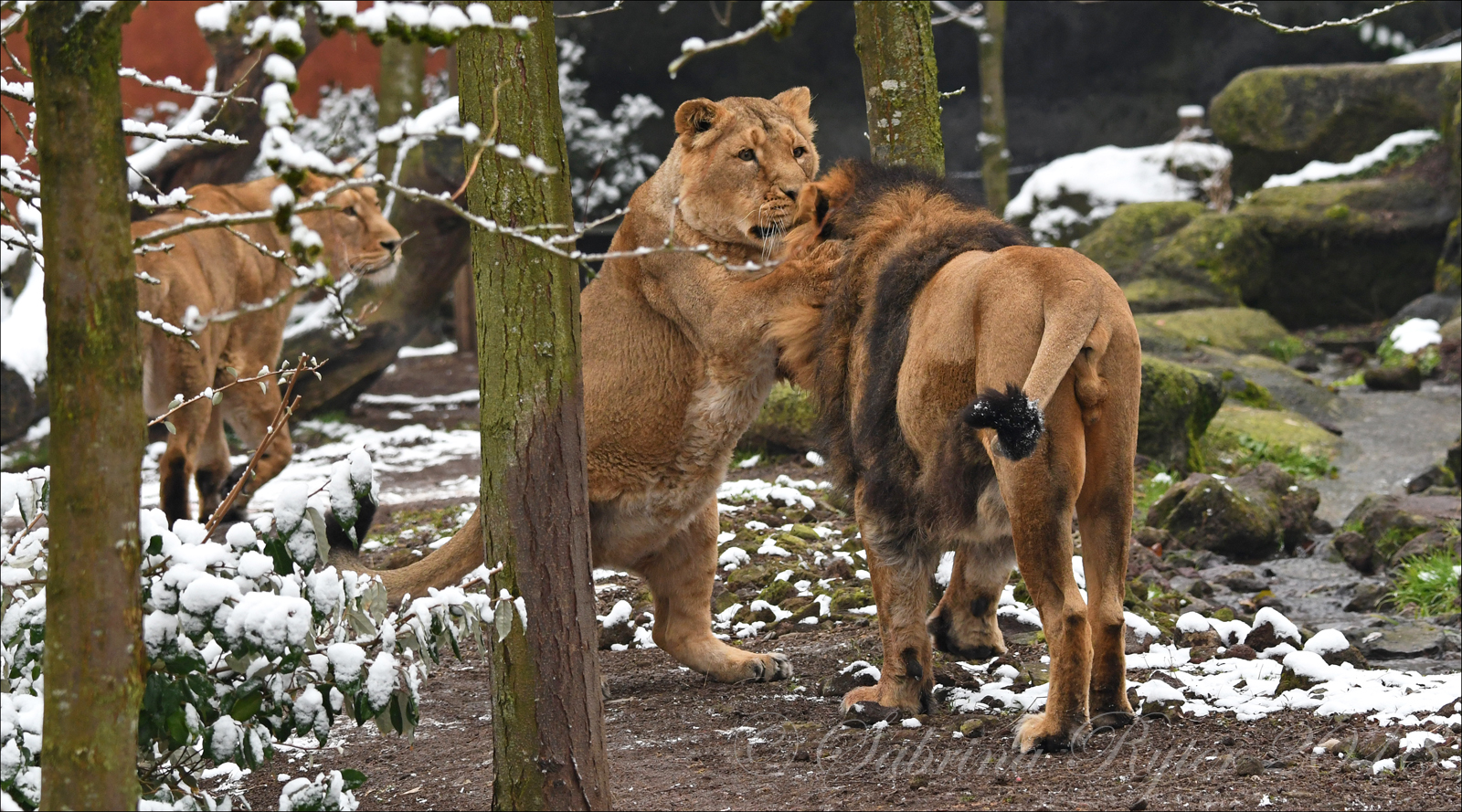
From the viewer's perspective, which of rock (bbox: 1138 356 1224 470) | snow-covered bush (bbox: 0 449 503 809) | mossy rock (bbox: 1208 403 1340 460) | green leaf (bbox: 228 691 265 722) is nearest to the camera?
snow-covered bush (bbox: 0 449 503 809)

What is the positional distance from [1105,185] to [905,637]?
13.2 metres

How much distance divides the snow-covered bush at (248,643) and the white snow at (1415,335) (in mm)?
10893

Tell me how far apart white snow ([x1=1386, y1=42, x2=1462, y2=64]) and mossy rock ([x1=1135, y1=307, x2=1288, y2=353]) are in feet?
14.0

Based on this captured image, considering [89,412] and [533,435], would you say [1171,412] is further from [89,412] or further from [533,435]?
[89,412]

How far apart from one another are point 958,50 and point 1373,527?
12.7 meters

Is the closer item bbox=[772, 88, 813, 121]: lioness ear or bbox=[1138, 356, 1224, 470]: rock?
bbox=[772, 88, 813, 121]: lioness ear

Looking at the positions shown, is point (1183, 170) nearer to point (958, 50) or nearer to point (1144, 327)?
point (958, 50)

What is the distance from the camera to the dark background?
56.4 ft

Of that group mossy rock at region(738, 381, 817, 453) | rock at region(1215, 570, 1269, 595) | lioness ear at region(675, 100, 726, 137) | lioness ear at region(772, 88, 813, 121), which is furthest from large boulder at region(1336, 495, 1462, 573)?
lioness ear at region(675, 100, 726, 137)

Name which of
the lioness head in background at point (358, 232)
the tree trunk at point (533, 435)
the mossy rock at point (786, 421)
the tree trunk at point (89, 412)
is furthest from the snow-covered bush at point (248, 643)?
the lioness head in background at point (358, 232)

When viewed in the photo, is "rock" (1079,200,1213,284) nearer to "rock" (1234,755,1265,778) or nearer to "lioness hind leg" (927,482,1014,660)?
"lioness hind leg" (927,482,1014,660)

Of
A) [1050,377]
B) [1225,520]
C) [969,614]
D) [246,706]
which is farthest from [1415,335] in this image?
[246,706]

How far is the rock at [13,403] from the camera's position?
920 cm

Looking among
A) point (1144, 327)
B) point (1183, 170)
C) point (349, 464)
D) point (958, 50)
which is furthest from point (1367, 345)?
point (349, 464)
